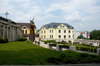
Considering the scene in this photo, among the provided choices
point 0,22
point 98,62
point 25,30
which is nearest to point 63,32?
point 25,30

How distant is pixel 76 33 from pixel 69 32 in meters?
28.7

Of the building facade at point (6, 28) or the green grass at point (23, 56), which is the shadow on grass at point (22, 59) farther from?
the building facade at point (6, 28)

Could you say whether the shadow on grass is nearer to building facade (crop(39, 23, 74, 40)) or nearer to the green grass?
the green grass

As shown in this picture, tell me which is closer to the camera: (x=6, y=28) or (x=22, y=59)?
(x=22, y=59)

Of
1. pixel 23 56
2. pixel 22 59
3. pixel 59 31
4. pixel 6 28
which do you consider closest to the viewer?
pixel 22 59

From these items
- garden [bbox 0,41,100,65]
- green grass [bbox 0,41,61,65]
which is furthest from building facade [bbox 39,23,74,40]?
garden [bbox 0,41,100,65]

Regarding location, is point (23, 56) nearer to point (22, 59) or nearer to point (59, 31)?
point (22, 59)

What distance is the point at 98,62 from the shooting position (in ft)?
23.5

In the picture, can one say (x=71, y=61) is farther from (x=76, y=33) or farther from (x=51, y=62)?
(x=76, y=33)

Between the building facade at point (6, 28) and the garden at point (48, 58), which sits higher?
the building facade at point (6, 28)

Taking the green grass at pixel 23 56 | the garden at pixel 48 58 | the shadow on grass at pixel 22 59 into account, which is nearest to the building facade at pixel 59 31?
the green grass at pixel 23 56

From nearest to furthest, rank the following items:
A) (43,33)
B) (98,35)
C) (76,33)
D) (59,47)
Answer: (59,47) → (43,33) → (98,35) → (76,33)

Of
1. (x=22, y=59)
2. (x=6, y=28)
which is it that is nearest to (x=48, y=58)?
(x=22, y=59)

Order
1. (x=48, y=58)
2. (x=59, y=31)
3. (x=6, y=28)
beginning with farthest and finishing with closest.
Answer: (x=59, y=31) → (x=6, y=28) → (x=48, y=58)
